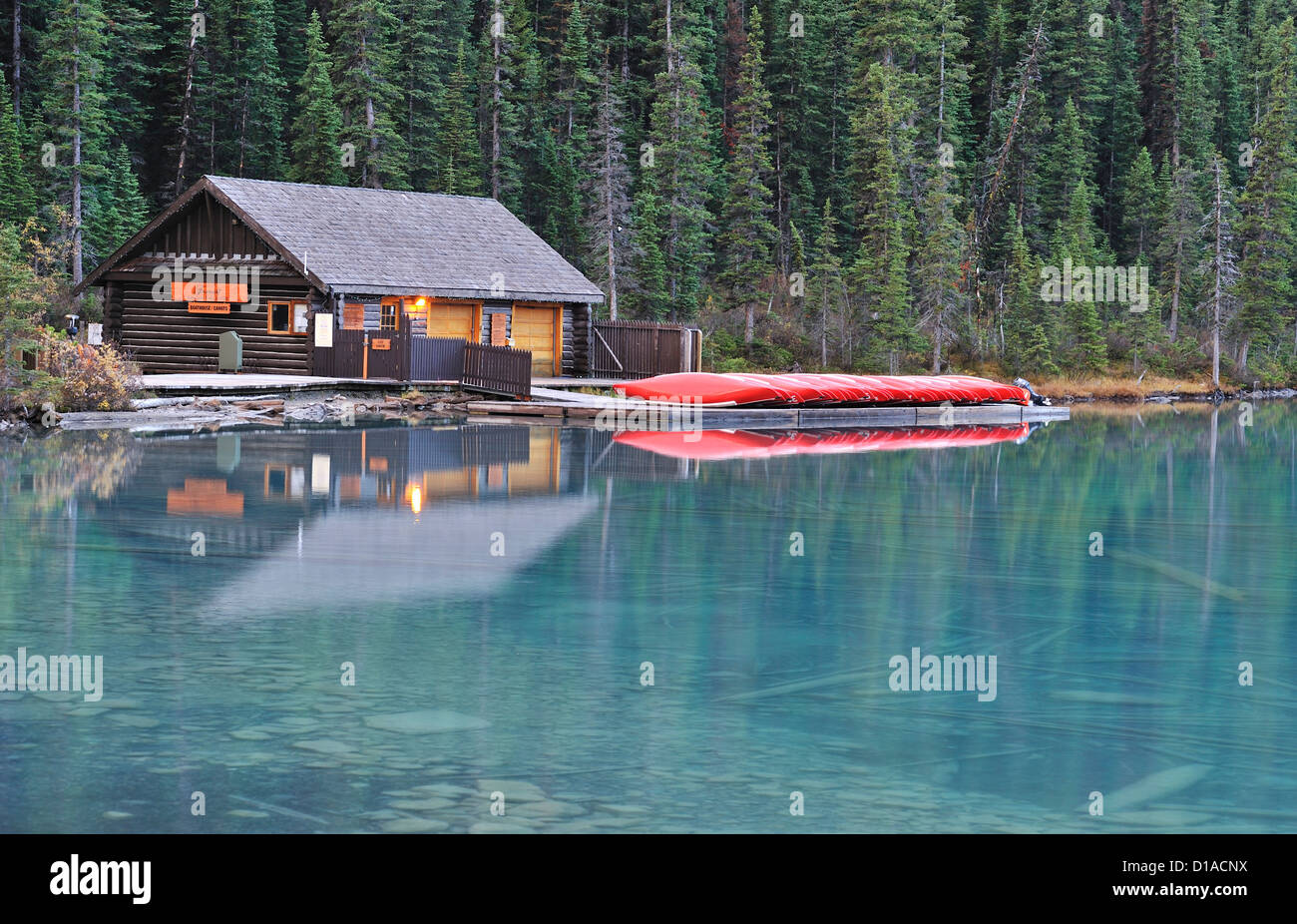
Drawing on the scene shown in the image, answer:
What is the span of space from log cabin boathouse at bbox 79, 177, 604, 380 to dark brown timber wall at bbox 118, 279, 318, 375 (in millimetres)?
35

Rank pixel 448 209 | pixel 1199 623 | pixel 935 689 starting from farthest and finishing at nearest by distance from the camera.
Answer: pixel 448 209
pixel 1199 623
pixel 935 689

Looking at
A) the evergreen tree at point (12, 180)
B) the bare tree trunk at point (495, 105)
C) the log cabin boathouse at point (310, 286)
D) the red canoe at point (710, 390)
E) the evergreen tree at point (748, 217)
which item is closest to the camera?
the red canoe at point (710, 390)

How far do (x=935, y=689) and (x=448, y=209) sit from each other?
4033cm

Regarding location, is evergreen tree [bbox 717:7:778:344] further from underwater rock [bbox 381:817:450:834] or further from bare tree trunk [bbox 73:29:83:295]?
underwater rock [bbox 381:817:450:834]

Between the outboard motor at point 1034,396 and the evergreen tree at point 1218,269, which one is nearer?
the outboard motor at point 1034,396

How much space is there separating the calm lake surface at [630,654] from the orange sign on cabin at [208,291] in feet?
71.6

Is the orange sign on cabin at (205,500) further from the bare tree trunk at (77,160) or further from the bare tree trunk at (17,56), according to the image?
the bare tree trunk at (17,56)

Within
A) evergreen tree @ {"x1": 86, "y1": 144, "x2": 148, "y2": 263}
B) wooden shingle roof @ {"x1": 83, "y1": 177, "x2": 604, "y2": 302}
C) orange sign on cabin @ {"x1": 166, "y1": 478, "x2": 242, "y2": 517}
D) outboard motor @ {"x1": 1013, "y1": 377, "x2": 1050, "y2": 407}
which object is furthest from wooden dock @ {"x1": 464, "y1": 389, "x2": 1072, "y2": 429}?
evergreen tree @ {"x1": 86, "y1": 144, "x2": 148, "y2": 263}

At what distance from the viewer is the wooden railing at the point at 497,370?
3697cm

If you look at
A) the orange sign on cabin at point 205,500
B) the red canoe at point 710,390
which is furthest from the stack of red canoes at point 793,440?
the orange sign on cabin at point 205,500

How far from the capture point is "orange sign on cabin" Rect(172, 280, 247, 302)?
41.5m
